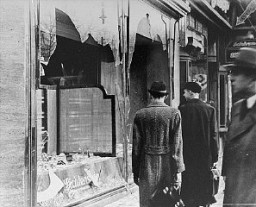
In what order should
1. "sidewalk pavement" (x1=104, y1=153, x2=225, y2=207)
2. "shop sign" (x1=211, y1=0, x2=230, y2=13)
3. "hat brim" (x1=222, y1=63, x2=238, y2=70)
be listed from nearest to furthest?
"hat brim" (x1=222, y1=63, x2=238, y2=70) < "sidewalk pavement" (x1=104, y1=153, x2=225, y2=207) < "shop sign" (x1=211, y1=0, x2=230, y2=13)

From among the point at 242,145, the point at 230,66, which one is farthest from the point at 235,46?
the point at 242,145

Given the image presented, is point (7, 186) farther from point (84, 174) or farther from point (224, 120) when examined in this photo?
point (224, 120)

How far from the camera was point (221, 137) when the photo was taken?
5.37m

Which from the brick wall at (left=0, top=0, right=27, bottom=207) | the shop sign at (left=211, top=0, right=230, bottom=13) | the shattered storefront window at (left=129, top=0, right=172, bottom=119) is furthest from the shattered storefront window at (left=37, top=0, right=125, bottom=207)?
the shop sign at (left=211, top=0, right=230, bottom=13)

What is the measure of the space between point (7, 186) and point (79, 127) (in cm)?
138

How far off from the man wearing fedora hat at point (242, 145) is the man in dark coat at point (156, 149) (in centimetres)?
54

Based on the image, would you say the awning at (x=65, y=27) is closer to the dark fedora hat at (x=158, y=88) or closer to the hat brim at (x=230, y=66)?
the dark fedora hat at (x=158, y=88)

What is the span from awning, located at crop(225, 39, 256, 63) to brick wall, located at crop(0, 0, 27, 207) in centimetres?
220

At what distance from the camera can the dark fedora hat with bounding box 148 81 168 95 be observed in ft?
18.1

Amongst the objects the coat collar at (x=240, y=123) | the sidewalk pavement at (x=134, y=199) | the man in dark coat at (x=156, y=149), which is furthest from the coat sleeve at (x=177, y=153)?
the coat collar at (x=240, y=123)

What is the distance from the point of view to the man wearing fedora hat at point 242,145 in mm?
4883

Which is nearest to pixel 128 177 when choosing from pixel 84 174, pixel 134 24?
pixel 84 174

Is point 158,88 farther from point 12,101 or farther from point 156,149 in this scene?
point 12,101

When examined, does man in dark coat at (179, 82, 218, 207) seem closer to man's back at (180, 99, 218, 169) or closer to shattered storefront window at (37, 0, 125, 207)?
man's back at (180, 99, 218, 169)
